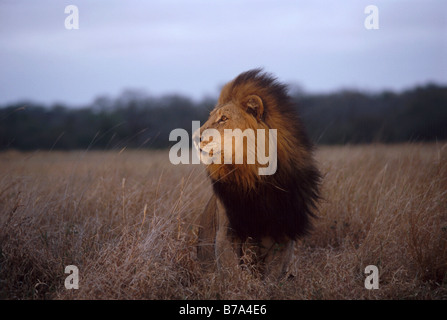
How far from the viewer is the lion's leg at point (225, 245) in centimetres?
363

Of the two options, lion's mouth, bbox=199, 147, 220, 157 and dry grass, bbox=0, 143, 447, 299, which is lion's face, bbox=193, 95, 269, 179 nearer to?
lion's mouth, bbox=199, 147, 220, 157

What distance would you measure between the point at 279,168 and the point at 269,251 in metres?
0.74

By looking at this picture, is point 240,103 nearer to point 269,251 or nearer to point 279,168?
point 279,168

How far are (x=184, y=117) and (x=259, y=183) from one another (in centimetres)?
2138

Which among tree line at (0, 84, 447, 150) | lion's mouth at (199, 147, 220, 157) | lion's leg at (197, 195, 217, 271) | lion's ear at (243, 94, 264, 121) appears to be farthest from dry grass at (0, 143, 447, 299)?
tree line at (0, 84, 447, 150)

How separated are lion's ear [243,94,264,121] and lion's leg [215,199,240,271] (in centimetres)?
84

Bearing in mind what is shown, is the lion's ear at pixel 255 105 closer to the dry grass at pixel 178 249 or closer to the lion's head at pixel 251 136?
the lion's head at pixel 251 136

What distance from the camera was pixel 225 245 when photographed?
12.0 ft

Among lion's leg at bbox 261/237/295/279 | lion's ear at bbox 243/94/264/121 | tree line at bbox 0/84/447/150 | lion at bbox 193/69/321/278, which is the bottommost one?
lion's leg at bbox 261/237/295/279

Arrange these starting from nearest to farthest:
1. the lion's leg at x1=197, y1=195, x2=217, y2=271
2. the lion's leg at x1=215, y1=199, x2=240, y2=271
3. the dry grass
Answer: the dry grass → the lion's leg at x1=215, y1=199, x2=240, y2=271 → the lion's leg at x1=197, y1=195, x2=217, y2=271

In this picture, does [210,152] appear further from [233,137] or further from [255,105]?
[255,105]

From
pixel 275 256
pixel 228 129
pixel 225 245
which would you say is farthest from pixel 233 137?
pixel 275 256

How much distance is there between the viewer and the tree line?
1728 cm
